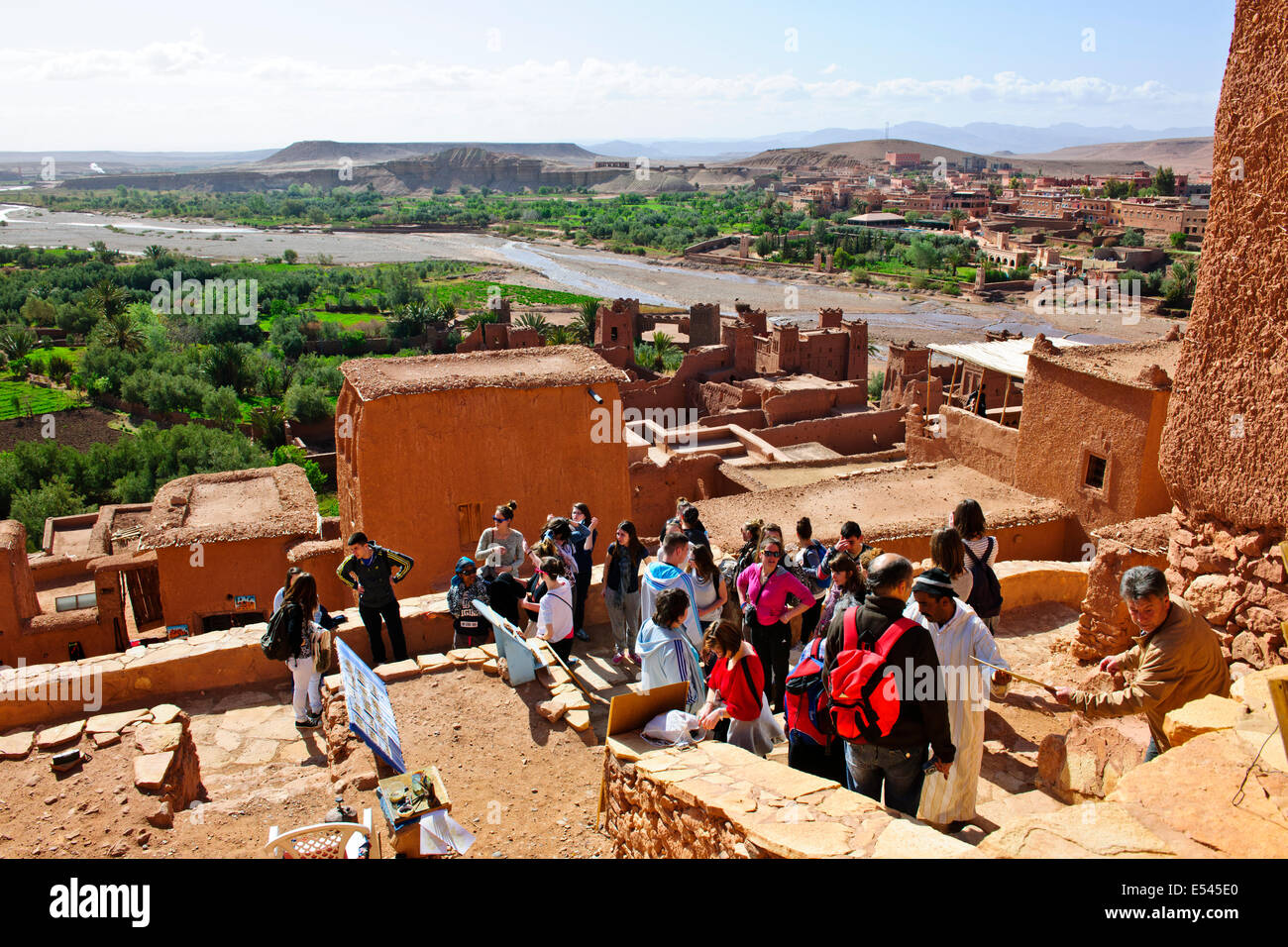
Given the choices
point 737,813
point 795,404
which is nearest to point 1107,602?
point 737,813

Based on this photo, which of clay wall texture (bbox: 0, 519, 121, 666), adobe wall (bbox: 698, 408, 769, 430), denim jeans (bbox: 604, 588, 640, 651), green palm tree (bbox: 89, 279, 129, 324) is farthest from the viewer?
green palm tree (bbox: 89, 279, 129, 324)

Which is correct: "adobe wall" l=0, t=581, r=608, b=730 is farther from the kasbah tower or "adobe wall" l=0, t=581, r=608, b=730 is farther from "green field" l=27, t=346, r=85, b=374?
"green field" l=27, t=346, r=85, b=374

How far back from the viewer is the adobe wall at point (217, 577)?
12.5 metres

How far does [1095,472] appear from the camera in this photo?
13492mm

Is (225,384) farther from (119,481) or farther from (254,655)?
(254,655)

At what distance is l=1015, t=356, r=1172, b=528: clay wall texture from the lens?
41.2ft

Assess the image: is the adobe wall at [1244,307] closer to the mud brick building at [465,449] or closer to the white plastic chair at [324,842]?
the white plastic chair at [324,842]

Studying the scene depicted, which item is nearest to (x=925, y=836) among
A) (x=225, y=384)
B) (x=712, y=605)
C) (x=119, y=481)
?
(x=712, y=605)

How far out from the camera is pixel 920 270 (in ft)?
281

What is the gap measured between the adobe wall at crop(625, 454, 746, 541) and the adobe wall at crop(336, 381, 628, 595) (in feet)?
21.4

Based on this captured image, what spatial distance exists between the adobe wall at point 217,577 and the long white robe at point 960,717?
10.3 m

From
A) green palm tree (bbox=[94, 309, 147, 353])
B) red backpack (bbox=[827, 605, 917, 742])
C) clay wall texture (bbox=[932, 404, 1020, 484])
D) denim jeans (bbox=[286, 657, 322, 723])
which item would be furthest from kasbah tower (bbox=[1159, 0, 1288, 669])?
green palm tree (bbox=[94, 309, 147, 353])

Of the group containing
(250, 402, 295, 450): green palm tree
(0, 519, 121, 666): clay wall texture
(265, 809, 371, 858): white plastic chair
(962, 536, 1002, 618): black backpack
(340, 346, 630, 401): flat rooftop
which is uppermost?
(340, 346, 630, 401): flat rooftop
